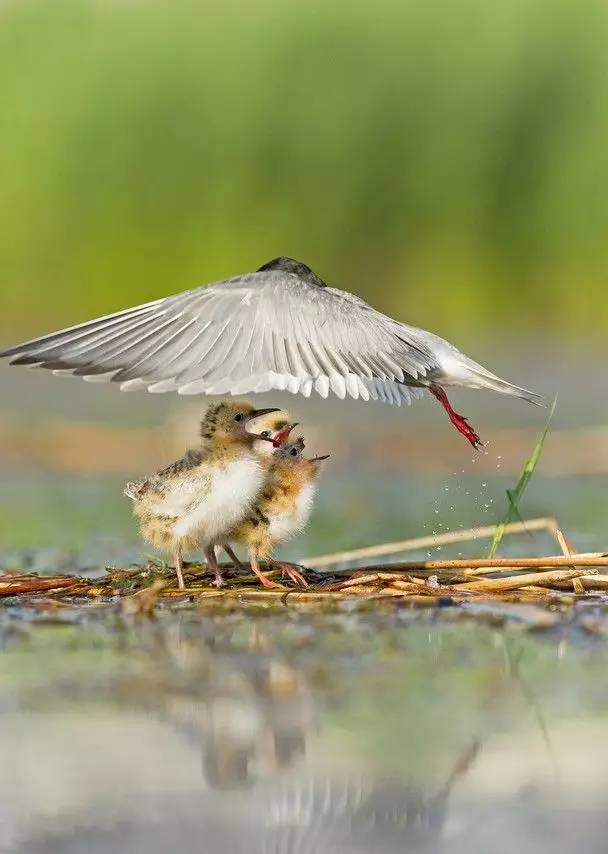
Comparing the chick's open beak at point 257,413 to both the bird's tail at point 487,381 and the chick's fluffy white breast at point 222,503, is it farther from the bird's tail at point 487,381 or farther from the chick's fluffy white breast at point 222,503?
the bird's tail at point 487,381

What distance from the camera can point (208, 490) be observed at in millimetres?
5746

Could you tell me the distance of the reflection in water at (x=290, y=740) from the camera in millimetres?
2971

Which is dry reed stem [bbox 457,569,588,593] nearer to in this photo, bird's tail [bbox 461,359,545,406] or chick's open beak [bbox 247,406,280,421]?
bird's tail [bbox 461,359,545,406]

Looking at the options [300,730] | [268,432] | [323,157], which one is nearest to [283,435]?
[268,432]

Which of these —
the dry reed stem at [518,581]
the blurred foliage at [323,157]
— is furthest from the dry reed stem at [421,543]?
the blurred foliage at [323,157]

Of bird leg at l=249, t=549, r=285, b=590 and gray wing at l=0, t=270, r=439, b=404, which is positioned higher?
gray wing at l=0, t=270, r=439, b=404

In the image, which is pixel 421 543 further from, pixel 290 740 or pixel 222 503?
pixel 290 740

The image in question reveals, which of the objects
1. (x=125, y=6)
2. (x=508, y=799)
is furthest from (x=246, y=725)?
(x=125, y=6)

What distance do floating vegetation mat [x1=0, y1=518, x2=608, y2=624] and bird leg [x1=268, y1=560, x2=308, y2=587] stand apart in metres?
0.04

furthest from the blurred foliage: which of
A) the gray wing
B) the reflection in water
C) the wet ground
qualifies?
the reflection in water

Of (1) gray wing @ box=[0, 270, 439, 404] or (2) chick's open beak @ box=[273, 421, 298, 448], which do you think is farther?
(2) chick's open beak @ box=[273, 421, 298, 448]

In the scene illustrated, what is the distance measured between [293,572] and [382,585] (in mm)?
343

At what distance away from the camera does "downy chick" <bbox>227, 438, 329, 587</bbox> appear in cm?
590

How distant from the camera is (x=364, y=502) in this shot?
842 centimetres
